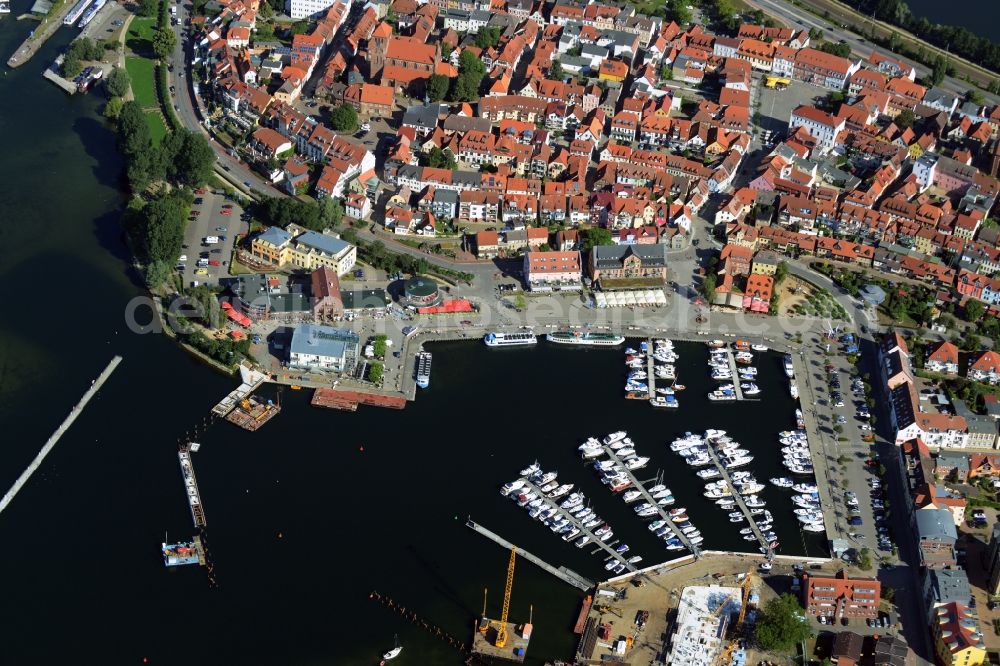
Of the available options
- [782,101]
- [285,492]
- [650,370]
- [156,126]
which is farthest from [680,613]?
[156,126]

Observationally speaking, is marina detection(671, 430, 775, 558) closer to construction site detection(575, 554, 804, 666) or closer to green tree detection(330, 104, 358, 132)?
construction site detection(575, 554, 804, 666)

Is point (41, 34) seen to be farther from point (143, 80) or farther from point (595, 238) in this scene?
point (595, 238)

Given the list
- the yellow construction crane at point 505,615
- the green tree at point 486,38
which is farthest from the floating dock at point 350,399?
the green tree at point 486,38

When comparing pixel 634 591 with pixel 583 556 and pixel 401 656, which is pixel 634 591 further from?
pixel 401 656

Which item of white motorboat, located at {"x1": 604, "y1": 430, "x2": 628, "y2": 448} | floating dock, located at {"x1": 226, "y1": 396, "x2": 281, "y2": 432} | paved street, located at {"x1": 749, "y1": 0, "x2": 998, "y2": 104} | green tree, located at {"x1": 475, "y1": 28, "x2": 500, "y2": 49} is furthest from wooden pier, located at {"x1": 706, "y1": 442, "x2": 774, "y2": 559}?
paved street, located at {"x1": 749, "y1": 0, "x2": 998, "y2": 104}

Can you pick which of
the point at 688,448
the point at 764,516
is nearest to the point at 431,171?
the point at 688,448

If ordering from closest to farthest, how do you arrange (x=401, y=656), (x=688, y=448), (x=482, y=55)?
(x=401, y=656), (x=688, y=448), (x=482, y=55)
